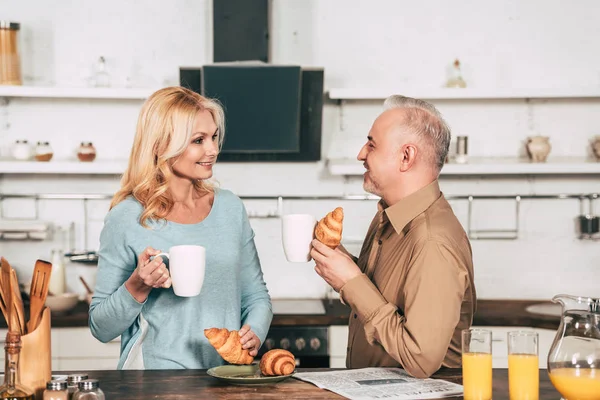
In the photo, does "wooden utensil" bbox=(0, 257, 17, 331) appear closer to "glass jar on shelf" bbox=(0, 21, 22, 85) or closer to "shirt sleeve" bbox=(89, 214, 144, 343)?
"shirt sleeve" bbox=(89, 214, 144, 343)

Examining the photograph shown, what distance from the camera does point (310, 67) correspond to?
4.23 metres

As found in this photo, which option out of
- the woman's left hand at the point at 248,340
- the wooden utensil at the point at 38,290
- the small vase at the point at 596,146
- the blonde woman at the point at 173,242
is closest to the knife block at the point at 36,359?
the wooden utensil at the point at 38,290

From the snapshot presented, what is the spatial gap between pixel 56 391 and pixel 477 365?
0.93 metres

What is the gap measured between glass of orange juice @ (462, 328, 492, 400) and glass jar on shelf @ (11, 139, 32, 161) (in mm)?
3175

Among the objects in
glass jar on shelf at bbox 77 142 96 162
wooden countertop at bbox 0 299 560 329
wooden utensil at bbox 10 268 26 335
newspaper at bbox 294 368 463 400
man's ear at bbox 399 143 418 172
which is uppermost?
glass jar on shelf at bbox 77 142 96 162

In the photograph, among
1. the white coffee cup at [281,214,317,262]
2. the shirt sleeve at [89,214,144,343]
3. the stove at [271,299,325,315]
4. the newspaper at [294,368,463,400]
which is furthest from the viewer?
the stove at [271,299,325,315]

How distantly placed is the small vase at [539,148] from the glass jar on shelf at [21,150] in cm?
279

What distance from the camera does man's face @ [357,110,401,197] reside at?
7.16ft

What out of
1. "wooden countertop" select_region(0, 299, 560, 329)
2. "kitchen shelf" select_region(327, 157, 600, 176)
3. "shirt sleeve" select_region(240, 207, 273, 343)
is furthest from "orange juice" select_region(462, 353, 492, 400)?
"kitchen shelf" select_region(327, 157, 600, 176)

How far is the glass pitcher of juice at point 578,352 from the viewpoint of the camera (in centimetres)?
167

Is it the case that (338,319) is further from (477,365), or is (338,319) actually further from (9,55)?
(9,55)

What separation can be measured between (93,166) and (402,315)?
262 cm

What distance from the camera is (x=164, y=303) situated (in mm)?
2350

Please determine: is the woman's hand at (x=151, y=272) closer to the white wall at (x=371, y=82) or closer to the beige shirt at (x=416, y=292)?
the beige shirt at (x=416, y=292)
